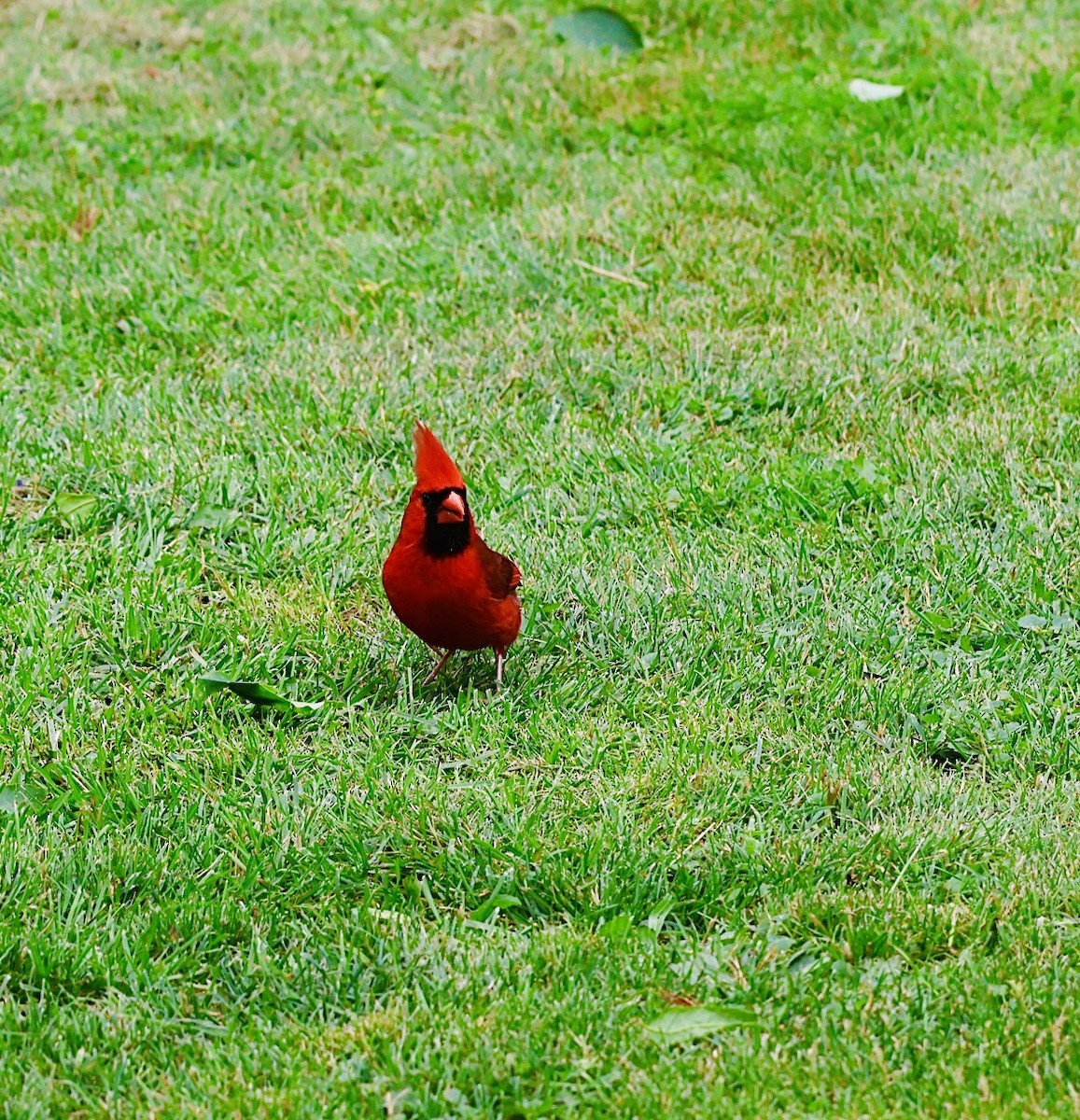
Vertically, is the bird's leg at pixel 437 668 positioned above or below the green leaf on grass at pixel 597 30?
below

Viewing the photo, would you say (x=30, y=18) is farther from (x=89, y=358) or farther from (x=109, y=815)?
(x=109, y=815)

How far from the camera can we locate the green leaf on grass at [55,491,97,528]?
448cm

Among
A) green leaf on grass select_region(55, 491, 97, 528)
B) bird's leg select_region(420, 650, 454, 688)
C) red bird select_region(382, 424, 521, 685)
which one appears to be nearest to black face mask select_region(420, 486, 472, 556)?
red bird select_region(382, 424, 521, 685)

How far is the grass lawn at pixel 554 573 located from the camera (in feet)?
9.20

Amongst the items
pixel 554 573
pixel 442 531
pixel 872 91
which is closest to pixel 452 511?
pixel 442 531

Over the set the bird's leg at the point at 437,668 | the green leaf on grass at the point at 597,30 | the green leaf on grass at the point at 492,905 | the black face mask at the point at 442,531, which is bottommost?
the green leaf on grass at the point at 492,905

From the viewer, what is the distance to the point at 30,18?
8320mm

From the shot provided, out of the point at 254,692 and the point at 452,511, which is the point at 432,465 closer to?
the point at 452,511

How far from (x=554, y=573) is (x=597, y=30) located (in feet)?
15.2

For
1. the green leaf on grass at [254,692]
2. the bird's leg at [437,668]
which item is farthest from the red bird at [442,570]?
the green leaf on grass at [254,692]

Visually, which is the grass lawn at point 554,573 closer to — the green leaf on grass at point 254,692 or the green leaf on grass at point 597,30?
the green leaf on grass at point 254,692

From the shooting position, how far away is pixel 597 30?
7914 mm

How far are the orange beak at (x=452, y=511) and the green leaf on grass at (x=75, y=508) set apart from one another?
1.49m

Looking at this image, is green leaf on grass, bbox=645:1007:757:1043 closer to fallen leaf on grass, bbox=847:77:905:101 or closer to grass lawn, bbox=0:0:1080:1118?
grass lawn, bbox=0:0:1080:1118
